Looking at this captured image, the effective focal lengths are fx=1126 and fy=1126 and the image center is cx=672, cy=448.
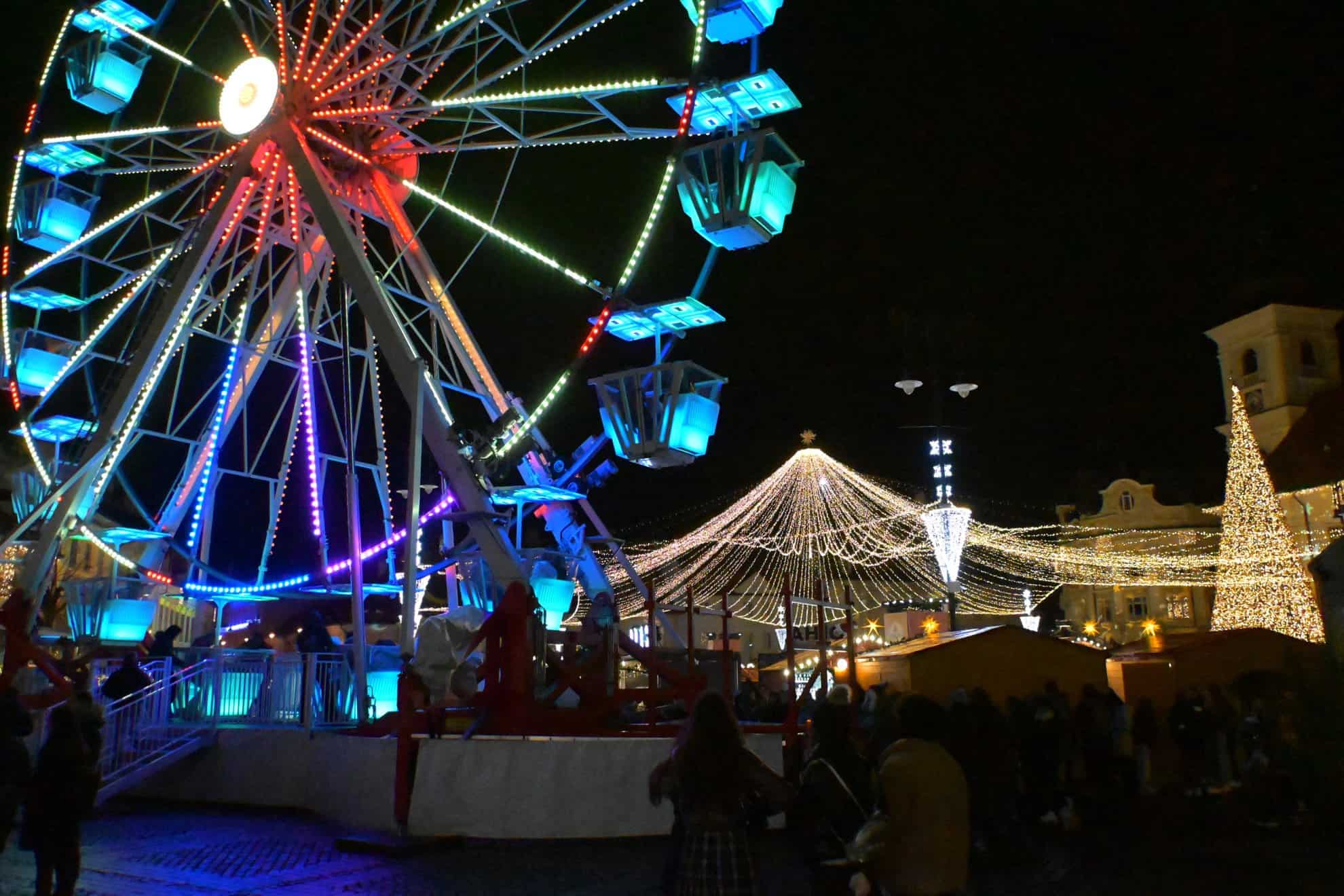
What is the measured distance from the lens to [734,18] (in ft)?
44.9

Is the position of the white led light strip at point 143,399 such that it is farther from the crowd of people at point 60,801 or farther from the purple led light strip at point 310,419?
the crowd of people at point 60,801

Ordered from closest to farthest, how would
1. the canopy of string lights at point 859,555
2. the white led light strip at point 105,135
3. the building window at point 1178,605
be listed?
the white led light strip at point 105,135 < the canopy of string lights at point 859,555 < the building window at point 1178,605

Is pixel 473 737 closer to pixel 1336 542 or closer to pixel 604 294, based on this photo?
pixel 604 294

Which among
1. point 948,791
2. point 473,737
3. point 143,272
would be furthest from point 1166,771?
point 143,272

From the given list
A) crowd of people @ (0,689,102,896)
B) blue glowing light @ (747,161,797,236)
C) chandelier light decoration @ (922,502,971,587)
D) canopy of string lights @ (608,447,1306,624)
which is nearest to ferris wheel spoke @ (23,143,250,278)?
blue glowing light @ (747,161,797,236)

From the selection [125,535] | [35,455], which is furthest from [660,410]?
[35,455]

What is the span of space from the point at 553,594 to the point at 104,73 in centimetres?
1100

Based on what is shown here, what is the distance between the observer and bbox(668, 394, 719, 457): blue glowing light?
13742mm

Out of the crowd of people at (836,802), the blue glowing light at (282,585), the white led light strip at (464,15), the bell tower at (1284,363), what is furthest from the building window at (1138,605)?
the crowd of people at (836,802)

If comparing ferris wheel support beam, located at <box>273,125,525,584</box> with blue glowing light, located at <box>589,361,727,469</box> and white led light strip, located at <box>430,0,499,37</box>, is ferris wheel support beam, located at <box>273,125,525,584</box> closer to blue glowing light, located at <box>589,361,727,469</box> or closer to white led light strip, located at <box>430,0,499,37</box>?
blue glowing light, located at <box>589,361,727,469</box>

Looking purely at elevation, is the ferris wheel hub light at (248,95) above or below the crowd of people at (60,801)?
above

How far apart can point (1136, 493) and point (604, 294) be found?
52334mm

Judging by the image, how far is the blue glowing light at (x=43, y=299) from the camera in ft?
58.1

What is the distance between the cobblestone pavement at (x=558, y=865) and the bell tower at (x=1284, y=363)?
42514 millimetres
